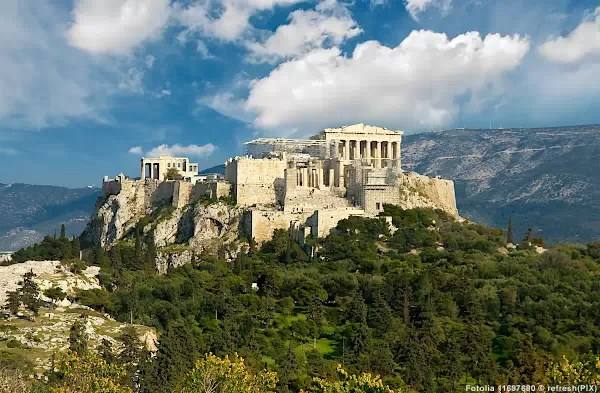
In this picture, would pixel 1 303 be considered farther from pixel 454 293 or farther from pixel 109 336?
pixel 454 293

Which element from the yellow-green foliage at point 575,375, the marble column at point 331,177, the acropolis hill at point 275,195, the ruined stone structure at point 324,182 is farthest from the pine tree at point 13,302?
the marble column at point 331,177

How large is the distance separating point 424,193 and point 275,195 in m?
17.8

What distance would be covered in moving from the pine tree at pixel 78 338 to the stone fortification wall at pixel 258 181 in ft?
120

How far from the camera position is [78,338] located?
44.7 meters

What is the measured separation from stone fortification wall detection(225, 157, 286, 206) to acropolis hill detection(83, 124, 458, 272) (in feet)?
0.34

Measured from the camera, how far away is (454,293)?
209 feet

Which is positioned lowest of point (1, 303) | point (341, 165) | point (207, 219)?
point (1, 303)

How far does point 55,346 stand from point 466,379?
81.5 ft

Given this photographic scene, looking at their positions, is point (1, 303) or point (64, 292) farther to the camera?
point (64, 292)

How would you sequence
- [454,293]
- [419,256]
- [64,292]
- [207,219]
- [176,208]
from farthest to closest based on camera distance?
[176,208] < [207,219] < [419,256] < [454,293] < [64,292]

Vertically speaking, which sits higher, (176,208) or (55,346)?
(176,208)

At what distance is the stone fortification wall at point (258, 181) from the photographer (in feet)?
278

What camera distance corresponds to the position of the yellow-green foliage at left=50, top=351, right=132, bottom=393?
31.2m

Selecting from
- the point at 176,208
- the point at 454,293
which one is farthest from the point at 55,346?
the point at 176,208
